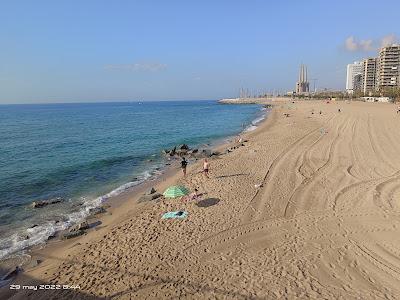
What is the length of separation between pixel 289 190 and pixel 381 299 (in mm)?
8866

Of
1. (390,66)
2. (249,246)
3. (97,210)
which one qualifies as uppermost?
(390,66)

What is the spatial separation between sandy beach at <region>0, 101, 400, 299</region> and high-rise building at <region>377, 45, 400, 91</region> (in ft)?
502

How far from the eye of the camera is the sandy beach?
898 centimetres

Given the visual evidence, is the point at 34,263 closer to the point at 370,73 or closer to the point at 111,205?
the point at 111,205

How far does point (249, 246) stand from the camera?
36.8 ft

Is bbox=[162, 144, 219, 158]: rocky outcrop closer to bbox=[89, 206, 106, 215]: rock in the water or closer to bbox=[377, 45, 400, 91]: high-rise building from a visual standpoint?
bbox=[89, 206, 106, 215]: rock in the water

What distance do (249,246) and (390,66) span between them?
558 ft

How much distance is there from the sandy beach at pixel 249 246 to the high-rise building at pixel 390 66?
153063 millimetres

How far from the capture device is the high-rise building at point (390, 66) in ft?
478

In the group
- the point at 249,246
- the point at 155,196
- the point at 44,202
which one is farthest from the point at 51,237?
the point at 249,246

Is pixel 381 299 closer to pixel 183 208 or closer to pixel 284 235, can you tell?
pixel 284 235

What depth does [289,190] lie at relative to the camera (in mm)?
16875

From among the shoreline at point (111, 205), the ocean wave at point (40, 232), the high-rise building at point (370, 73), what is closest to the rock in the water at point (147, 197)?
the shoreline at point (111, 205)

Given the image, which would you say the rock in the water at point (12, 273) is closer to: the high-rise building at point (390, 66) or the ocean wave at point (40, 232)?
the ocean wave at point (40, 232)
